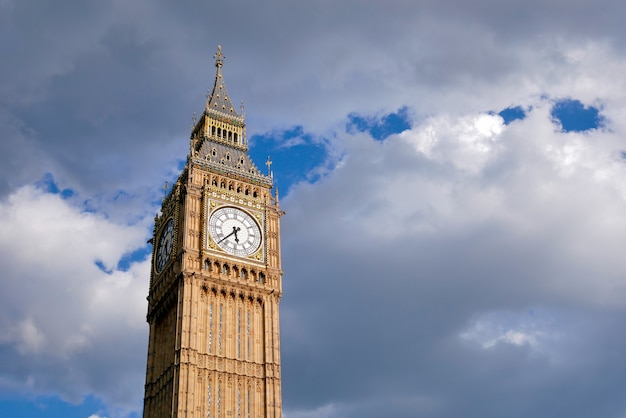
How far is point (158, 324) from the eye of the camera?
96438 mm

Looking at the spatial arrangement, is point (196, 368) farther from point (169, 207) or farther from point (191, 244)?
point (169, 207)

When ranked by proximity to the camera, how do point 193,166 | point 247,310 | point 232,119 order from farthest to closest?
point 232,119, point 193,166, point 247,310

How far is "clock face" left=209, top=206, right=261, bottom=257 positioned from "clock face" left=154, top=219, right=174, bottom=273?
5.24 meters

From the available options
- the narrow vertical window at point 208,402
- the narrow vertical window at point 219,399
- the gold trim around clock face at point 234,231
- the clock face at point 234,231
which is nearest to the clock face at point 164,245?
the gold trim around clock face at point 234,231

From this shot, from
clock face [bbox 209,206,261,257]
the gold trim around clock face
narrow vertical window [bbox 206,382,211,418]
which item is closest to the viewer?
narrow vertical window [bbox 206,382,211,418]

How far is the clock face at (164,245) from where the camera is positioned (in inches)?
3839

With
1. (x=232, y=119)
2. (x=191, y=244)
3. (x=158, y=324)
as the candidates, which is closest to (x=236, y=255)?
(x=191, y=244)

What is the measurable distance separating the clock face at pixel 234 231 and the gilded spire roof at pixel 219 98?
17200 mm

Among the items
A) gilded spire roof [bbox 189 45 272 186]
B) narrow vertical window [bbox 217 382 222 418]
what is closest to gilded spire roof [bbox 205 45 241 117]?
gilded spire roof [bbox 189 45 272 186]

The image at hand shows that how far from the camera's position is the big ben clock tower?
284ft

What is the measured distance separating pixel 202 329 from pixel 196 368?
14.4 feet

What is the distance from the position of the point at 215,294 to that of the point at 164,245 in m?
11.5

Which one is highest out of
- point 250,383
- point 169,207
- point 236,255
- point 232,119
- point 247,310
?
point 232,119

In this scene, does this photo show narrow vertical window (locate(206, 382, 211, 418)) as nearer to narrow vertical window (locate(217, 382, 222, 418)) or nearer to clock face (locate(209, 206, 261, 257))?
narrow vertical window (locate(217, 382, 222, 418))
